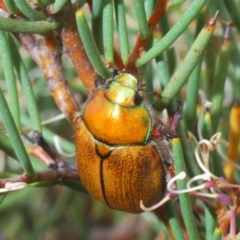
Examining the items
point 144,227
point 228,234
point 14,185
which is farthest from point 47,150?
point 144,227

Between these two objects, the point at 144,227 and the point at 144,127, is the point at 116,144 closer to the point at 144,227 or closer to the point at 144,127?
the point at 144,127

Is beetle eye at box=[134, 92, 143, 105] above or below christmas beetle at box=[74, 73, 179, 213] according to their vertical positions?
above

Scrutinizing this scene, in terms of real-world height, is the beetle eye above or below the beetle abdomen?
above

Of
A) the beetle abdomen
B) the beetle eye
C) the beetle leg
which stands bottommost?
the beetle abdomen

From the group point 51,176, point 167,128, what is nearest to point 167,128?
point 167,128

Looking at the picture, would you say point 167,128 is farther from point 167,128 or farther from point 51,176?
point 51,176

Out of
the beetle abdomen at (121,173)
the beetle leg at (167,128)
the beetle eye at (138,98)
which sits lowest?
the beetle abdomen at (121,173)

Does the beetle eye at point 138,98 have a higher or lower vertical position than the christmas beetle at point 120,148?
higher
